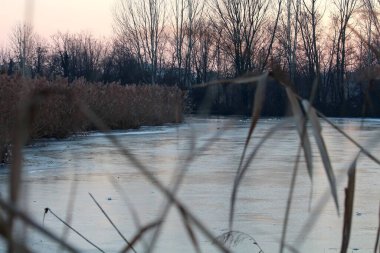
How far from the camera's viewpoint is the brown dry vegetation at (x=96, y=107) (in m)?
12.0

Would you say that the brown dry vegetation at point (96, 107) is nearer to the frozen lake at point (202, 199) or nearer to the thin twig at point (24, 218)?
the frozen lake at point (202, 199)

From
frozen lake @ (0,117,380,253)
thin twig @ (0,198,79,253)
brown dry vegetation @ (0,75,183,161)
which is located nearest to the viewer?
thin twig @ (0,198,79,253)

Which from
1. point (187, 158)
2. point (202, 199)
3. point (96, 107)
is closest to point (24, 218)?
point (187, 158)

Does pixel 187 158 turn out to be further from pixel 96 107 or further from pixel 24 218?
pixel 96 107

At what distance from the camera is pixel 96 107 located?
2150 cm

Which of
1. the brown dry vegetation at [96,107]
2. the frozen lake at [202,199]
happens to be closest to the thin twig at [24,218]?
the frozen lake at [202,199]

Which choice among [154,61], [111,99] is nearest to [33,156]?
[111,99]

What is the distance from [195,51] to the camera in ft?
197

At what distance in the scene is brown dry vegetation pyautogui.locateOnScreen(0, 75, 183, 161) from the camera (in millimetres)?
12023

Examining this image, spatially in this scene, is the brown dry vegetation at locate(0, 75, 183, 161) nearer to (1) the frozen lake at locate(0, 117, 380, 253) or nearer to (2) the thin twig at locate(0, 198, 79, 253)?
(1) the frozen lake at locate(0, 117, 380, 253)

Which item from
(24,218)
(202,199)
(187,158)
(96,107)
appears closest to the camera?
(24,218)

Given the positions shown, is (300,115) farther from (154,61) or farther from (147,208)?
(154,61)

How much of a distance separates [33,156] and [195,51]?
48.4 metres

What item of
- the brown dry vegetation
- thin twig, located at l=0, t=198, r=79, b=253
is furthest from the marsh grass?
the brown dry vegetation
